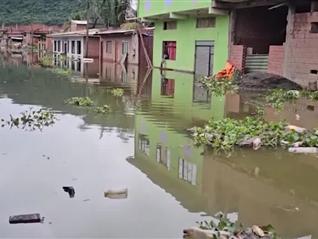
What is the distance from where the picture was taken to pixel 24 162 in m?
8.30

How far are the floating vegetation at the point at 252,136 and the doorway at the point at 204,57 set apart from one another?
66.9 feet

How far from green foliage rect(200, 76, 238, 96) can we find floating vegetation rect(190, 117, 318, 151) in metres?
9.69

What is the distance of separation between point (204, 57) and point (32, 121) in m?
21.0

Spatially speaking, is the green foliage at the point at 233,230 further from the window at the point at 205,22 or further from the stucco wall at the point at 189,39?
the window at the point at 205,22

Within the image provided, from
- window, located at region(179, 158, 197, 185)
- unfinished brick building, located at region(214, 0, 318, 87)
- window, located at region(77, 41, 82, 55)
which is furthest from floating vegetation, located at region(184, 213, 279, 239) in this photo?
window, located at region(77, 41, 82, 55)

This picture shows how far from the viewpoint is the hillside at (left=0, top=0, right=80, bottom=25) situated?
3917 inches

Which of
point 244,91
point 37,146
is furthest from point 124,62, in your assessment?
point 37,146

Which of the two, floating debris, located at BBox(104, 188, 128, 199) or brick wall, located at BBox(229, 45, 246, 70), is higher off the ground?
brick wall, located at BBox(229, 45, 246, 70)

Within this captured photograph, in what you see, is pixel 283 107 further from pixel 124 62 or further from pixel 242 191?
pixel 124 62

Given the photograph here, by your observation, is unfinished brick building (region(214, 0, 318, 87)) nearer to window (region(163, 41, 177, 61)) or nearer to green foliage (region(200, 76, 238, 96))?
green foliage (region(200, 76, 238, 96))

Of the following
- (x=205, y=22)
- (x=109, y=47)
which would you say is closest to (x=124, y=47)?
(x=109, y=47)

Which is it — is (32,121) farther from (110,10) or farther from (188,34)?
(110,10)

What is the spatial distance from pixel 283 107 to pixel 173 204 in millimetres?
10223

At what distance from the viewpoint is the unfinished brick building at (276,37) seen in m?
22.0
